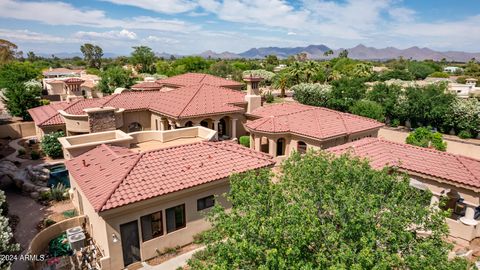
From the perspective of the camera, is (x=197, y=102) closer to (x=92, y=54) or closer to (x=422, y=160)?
(x=422, y=160)

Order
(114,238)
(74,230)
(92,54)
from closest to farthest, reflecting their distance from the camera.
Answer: (114,238)
(74,230)
(92,54)

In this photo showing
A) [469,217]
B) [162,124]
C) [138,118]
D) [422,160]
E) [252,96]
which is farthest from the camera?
[252,96]

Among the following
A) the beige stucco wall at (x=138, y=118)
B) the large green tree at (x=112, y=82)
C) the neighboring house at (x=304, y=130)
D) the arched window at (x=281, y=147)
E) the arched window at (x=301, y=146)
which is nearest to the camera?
the neighboring house at (x=304, y=130)

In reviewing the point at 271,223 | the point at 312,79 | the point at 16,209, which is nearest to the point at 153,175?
the point at 271,223

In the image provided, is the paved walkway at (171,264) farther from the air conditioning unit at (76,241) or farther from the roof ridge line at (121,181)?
the roof ridge line at (121,181)

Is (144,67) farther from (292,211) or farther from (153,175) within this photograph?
(292,211)

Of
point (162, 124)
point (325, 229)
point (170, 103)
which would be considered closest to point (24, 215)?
point (162, 124)

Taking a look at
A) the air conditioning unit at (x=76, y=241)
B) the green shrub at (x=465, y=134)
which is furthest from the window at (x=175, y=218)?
the green shrub at (x=465, y=134)

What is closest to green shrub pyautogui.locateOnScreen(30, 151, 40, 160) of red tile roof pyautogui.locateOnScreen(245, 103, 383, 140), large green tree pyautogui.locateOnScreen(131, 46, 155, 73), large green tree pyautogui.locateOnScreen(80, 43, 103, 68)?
red tile roof pyautogui.locateOnScreen(245, 103, 383, 140)
